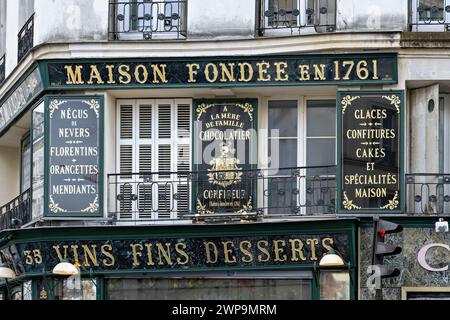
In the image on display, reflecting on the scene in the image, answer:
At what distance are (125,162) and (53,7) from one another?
2.96 metres

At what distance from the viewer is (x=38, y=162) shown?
24.1m

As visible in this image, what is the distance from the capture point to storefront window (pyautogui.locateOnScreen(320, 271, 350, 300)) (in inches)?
863

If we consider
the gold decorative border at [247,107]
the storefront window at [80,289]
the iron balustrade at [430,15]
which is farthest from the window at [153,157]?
the iron balustrade at [430,15]

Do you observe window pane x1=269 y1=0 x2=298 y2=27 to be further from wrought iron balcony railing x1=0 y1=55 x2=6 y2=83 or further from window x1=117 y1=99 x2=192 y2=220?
wrought iron balcony railing x1=0 y1=55 x2=6 y2=83

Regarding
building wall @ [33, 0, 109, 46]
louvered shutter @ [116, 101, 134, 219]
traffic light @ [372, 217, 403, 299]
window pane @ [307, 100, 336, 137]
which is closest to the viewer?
traffic light @ [372, 217, 403, 299]

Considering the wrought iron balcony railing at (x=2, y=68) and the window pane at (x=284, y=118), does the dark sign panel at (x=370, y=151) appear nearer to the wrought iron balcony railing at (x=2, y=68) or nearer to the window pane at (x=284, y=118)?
the window pane at (x=284, y=118)

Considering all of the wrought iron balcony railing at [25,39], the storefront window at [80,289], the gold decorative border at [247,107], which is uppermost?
the wrought iron balcony railing at [25,39]

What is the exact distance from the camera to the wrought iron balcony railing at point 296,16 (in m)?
22.6

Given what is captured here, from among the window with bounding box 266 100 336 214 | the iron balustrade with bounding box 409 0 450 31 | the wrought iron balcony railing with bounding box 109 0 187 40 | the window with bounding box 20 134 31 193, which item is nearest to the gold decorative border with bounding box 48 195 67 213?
the window with bounding box 20 134 31 193

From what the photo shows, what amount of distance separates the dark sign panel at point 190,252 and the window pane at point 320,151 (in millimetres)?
1532

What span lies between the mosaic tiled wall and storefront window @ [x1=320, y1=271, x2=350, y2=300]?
0.86ft

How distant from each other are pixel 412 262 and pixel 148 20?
20.0ft

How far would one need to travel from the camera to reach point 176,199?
76.1ft
